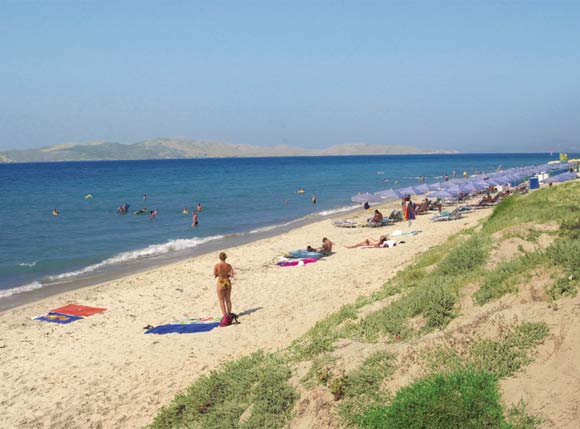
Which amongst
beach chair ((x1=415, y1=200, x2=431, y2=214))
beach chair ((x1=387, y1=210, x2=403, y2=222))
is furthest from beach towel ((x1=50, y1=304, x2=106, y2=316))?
beach chair ((x1=415, y1=200, x2=431, y2=214))

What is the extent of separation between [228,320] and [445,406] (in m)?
6.90

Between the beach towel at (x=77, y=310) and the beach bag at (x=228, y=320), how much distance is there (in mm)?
4126

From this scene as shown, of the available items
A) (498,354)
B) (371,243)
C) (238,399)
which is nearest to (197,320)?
(238,399)

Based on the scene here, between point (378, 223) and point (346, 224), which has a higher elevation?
point (378, 223)

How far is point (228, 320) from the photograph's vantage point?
10.8 m

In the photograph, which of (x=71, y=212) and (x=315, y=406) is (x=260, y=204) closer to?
(x=71, y=212)

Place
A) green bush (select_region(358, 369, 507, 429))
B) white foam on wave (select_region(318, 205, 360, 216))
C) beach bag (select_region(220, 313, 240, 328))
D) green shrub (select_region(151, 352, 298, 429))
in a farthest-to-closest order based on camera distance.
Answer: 1. white foam on wave (select_region(318, 205, 360, 216))
2. beach bag (select_region(220, 313, 240, 328))
3. green shrub (select_region(151, 352, 298, 429))
4. green bush (select_region(358, 369, 507, 429))

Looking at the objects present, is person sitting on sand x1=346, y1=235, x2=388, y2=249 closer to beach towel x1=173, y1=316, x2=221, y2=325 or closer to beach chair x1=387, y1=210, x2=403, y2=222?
beach chair x1=387, y1=210, x2=403, y2=222

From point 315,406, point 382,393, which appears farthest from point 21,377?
point 382,393

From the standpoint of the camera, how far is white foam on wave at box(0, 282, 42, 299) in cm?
1609

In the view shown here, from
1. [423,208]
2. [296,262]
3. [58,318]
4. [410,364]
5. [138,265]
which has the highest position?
[410,364]

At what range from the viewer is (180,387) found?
786cm

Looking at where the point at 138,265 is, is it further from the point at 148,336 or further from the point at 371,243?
the point at 148,336

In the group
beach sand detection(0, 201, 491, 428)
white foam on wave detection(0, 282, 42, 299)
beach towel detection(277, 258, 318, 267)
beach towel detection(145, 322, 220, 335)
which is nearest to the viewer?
beach sand detection(0, 201, 491, 428)
